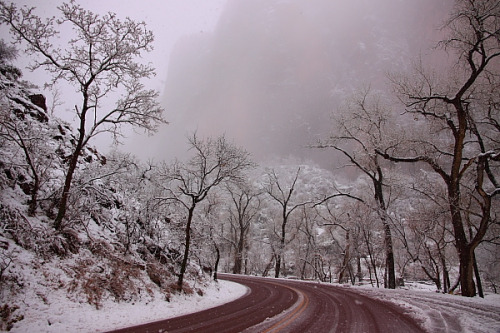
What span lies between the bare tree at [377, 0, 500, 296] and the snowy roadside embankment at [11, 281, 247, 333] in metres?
12.5

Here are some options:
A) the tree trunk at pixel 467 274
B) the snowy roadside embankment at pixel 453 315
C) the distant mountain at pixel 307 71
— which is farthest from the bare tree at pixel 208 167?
the distant mountain at pixel 307 71

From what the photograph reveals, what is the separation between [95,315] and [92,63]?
9.50 m

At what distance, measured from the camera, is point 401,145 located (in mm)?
13625

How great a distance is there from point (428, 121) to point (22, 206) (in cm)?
1977

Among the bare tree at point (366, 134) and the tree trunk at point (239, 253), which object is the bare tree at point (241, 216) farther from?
the bare tree at point (366, 134)

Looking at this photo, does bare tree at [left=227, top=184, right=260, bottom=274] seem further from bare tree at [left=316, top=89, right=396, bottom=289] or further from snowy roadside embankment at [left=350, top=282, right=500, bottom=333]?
snowy roadside embankment at [left=350, top=282, right=500, bottom=333]

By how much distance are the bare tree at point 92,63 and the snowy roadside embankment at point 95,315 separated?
11.8 feet

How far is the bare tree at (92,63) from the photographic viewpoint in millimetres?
9258

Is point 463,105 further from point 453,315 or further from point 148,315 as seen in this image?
point 148,315

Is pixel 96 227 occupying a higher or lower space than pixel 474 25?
lower

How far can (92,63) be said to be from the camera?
10.2 m

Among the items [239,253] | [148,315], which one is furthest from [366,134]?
[239,253]

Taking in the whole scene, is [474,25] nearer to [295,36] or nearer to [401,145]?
[401,145]

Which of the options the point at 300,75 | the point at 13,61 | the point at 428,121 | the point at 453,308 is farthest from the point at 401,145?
the point at 300,75
